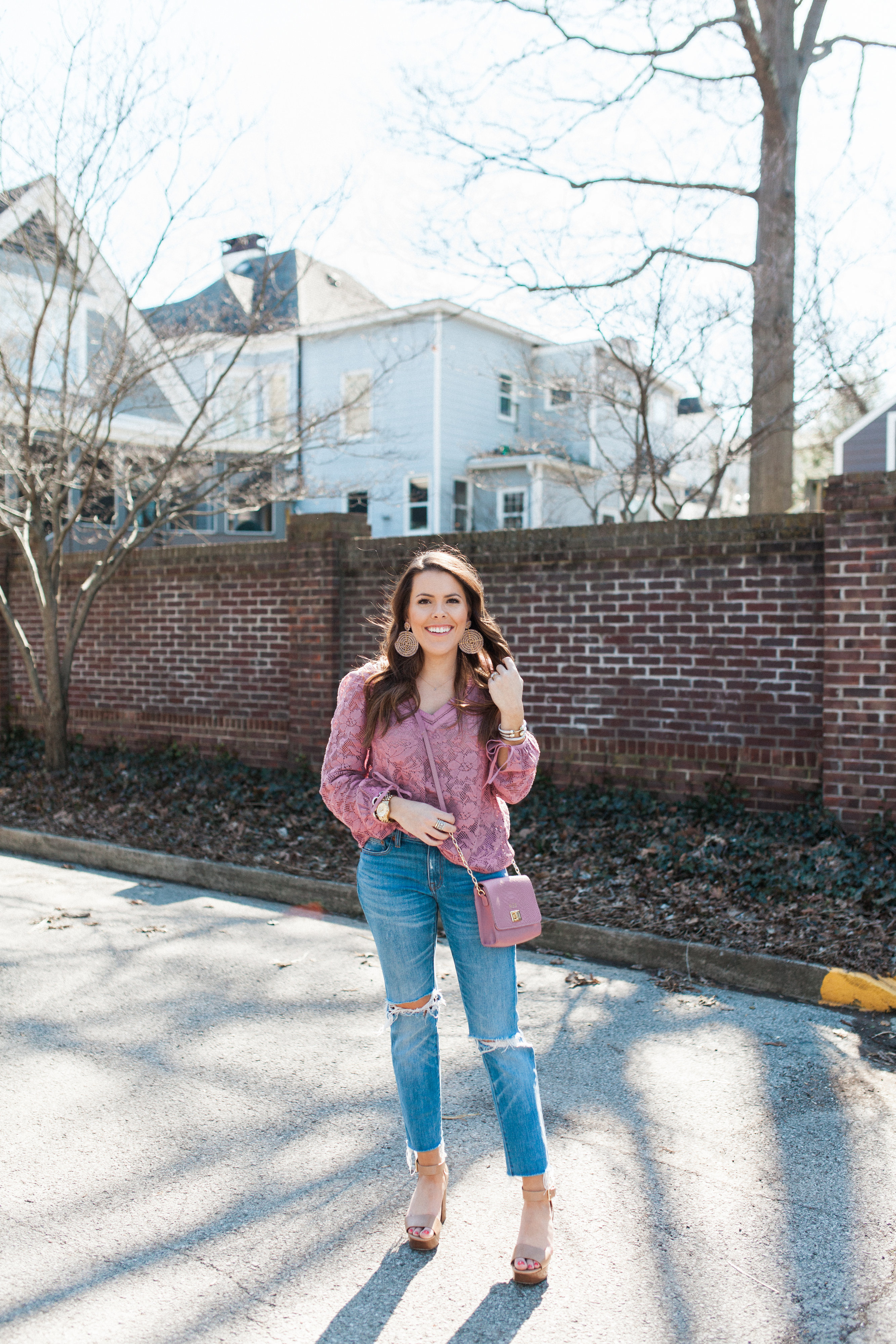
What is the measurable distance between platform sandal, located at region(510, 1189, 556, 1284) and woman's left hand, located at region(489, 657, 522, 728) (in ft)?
4.14

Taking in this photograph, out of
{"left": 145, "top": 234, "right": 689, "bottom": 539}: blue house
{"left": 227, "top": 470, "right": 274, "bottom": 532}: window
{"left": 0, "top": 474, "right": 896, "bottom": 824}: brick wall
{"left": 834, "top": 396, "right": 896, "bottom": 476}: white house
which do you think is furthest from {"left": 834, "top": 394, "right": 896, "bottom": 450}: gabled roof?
{"left": 0, "top": 474, "right": 896, "bottom": 824}: brick wall

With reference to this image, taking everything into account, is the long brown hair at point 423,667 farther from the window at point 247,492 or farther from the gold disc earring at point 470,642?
the window at point 247,492

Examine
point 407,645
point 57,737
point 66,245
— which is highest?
point 66,245

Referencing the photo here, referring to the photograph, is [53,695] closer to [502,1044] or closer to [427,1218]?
[427,1218]

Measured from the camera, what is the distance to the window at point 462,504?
78.3 ft

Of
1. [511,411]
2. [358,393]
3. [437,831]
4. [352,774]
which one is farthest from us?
[511,411]

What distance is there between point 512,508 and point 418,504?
2304 mm

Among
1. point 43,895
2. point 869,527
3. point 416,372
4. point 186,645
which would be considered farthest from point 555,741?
point 416,372

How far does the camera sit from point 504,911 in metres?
2.70

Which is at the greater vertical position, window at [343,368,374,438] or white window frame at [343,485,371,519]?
window at [343,368,374,438]

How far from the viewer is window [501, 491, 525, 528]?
23.9m

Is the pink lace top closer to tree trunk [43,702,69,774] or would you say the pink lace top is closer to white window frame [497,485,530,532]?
tree trunk [43,702,69,774]

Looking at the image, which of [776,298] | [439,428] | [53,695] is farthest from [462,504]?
[53,695]

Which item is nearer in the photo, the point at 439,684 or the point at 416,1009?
the point at 416,1009
